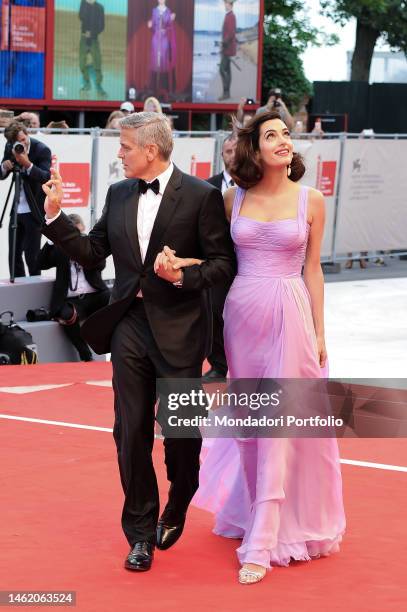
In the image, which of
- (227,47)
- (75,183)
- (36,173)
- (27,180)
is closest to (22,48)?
(227,47)

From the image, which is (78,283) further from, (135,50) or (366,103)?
(366,103)

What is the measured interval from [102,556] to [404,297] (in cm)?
1197

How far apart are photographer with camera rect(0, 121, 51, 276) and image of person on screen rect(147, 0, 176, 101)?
14599 mm

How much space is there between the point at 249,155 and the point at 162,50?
74.5ft

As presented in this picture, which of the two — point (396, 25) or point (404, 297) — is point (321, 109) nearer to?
point (396, 25)

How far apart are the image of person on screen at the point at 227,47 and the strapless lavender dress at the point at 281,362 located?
2472 centimetres

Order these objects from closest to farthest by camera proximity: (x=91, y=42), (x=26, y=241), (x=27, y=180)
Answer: (x=27, y=180), (x=26, y=241), (x=91, y=42)

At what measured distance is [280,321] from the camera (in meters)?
6.40

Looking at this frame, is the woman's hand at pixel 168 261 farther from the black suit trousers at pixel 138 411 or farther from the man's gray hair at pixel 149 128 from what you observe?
the man's gray hair at pixel 149 128

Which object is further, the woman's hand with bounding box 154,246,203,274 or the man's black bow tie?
the man's black bow tie

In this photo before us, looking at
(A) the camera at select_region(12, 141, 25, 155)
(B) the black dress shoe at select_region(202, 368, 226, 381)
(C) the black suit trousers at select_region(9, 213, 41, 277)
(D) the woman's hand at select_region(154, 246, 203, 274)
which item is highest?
(D) the woman's hand at select_region(154, 246, 203, 274)

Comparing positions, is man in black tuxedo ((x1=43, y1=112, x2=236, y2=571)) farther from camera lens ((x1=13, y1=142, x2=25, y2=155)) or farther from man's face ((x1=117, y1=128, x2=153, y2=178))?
Result: camera lens ((x1=13, y1=142, x2=25, y2=155))

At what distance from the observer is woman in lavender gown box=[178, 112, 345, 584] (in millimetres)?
6379

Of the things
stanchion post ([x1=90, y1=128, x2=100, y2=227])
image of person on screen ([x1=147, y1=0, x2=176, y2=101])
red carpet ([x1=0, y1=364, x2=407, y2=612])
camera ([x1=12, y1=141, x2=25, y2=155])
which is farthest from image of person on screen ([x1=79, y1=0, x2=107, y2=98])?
red carpet ([x1=0, y1=364, x2=407, y2=612])
